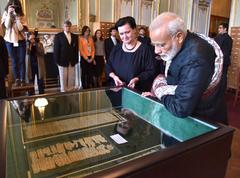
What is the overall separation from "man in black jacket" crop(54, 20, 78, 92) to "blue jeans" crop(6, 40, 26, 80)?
0.64 meters

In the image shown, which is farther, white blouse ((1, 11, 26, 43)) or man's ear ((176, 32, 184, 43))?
white blouse ((1, 11, 26, 43))

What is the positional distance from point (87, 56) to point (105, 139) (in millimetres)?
4518

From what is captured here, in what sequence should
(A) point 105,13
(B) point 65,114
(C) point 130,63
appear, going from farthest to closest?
(A) point 105,13 → (C) point 130,63 → (B) point 65,114

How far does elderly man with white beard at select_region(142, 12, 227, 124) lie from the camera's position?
120 cm

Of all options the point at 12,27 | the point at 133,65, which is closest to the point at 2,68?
the point at 12,27

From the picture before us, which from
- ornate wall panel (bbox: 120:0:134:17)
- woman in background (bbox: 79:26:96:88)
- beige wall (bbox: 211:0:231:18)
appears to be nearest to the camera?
woman in background (bbox: 79:26:96:88)

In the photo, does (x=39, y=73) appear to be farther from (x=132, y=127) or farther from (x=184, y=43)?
(x=184, y=43)

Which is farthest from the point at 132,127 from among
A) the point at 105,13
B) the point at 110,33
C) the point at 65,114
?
the point at 105,13

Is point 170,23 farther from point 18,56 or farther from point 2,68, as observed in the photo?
point 18,56

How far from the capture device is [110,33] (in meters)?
6.51

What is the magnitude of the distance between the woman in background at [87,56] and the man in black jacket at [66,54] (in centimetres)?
42

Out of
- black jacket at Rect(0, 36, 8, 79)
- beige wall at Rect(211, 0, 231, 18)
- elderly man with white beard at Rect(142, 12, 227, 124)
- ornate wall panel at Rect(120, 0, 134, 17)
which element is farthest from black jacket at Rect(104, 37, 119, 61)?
beige wall at Rect(211, 0, 231, 18)

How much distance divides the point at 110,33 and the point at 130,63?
14.6 feet

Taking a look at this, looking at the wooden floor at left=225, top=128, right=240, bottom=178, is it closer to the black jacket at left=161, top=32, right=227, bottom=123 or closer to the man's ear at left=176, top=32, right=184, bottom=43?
the black jacket at left=161, top=32, right=227, bottom=123
